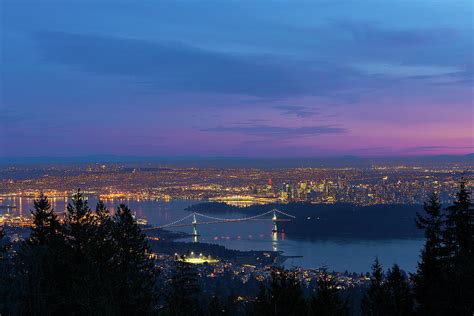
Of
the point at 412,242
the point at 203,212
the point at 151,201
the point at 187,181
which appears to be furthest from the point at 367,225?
the point at 187,181

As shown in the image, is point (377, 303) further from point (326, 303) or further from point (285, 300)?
point (285, 300)

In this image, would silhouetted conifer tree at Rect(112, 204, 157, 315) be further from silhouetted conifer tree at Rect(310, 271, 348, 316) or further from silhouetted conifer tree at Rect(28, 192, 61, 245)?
silhouetted conifer tree at Rect(310, 271, 348, 316)

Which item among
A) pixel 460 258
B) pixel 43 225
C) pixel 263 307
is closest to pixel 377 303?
pixel 263 307

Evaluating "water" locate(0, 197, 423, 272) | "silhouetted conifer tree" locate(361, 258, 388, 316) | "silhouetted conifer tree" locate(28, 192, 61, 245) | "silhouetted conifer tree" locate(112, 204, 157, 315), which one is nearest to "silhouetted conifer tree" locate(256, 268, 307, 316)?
"silhouetted conifer tree" locate(361, 258, 388, 316)

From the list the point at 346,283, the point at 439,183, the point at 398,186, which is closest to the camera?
the point at 346,283

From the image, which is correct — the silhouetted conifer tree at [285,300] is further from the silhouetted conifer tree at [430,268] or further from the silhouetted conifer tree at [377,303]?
the silhouetted conifer tree at [430,268]

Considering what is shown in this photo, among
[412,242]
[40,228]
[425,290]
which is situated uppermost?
[40,228]

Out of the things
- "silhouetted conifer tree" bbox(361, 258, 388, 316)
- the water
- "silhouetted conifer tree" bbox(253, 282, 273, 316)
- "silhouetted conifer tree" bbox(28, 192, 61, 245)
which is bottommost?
the water

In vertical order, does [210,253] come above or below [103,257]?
below

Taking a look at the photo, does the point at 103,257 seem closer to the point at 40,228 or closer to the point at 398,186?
the point at 40,228
